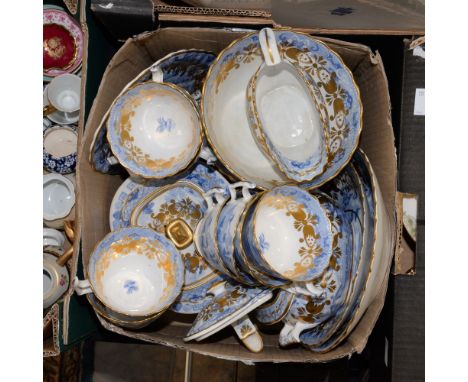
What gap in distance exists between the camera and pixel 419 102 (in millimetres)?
901

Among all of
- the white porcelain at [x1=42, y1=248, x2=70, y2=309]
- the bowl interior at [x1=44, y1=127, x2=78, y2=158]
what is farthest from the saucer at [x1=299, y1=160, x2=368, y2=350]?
the bowl interior at [x1=44, y1=127, x2=78, y2=158]

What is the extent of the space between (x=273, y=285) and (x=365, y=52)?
47 cm

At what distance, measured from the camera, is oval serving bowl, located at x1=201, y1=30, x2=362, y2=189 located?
880 millimetres

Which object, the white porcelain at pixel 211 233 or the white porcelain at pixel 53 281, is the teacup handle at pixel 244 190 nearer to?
the white porcelain at pixel 211 233

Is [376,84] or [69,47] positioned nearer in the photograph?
[376,84]

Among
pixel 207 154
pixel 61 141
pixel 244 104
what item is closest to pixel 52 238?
pixel 61 141

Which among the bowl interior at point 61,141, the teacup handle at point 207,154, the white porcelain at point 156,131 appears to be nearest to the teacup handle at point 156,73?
the white porcelain at point 156,131

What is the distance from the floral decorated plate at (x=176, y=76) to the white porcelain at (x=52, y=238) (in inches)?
10.1

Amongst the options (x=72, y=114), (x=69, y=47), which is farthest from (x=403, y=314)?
(x=69, y=47)

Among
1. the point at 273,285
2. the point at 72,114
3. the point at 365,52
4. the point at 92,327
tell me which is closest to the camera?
the point at 273,285

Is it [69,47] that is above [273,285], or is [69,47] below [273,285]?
above

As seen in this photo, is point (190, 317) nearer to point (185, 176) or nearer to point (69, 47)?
point (185, 176)

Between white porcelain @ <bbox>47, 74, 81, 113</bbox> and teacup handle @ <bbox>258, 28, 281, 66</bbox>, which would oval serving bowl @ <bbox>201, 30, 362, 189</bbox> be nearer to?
teacup handle @ <bbox>258, 28, 281, 66</bbox>

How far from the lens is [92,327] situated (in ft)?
3.35
